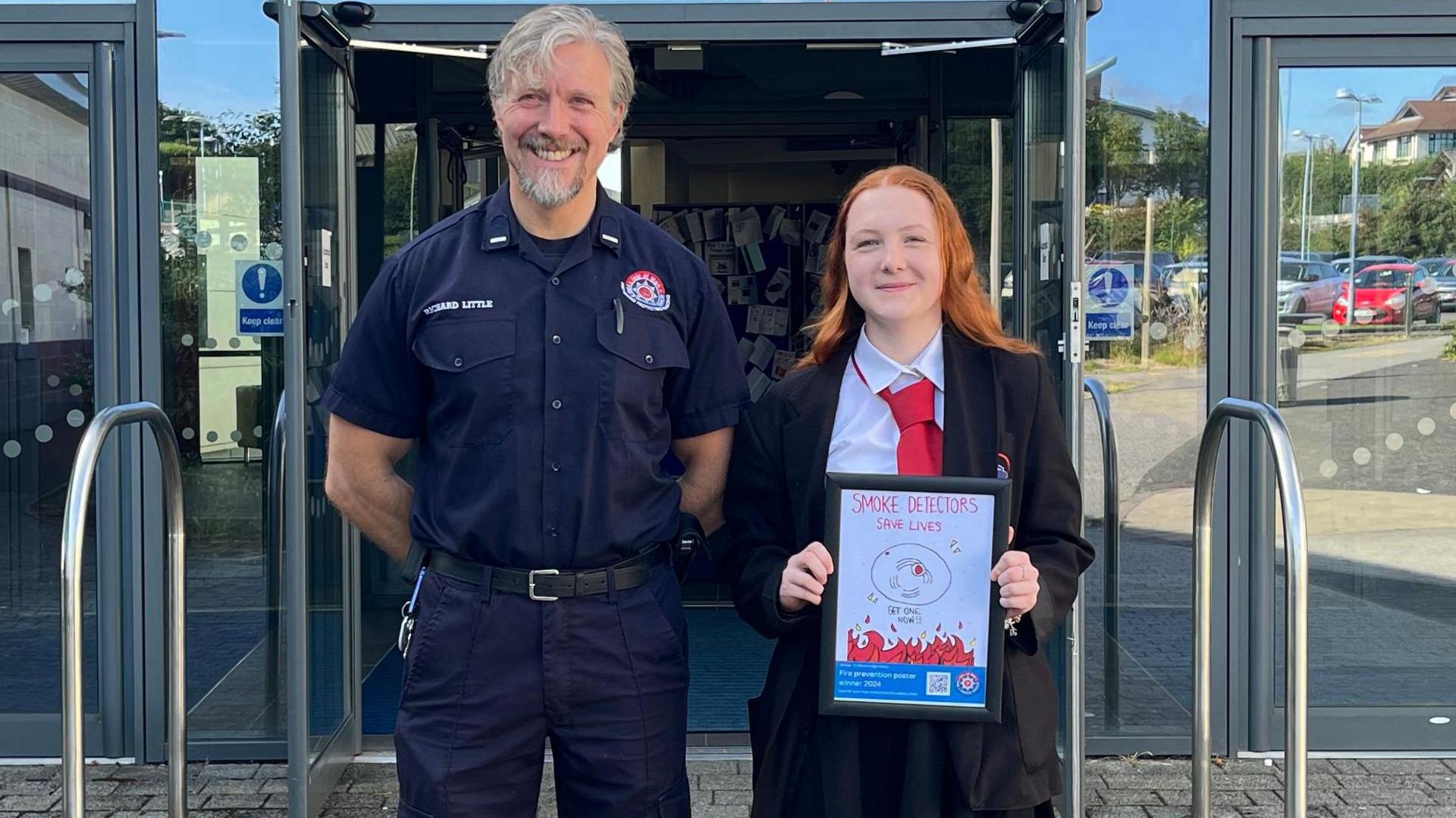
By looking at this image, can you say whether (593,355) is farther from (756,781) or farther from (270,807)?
(270,807)

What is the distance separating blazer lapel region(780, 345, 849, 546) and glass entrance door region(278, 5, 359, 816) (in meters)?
1.91

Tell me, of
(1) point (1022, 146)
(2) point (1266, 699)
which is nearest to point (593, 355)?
(1) point (1022, 146)

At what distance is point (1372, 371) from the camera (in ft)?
15.7

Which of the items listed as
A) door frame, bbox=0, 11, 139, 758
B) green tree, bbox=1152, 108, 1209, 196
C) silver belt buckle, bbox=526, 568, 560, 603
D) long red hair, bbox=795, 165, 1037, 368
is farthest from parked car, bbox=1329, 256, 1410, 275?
door frame, bbox=0, 11, 139, 758

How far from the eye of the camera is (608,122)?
96.4 inches

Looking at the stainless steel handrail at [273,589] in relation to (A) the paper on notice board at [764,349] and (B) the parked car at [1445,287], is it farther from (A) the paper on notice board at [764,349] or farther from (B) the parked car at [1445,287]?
(B) the parked car at [1445,287]

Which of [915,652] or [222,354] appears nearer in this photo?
[915,652]

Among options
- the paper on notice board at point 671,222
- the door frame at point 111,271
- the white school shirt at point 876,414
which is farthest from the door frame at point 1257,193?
the door frame at point 111,271

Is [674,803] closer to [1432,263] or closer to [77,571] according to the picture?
[77,571]

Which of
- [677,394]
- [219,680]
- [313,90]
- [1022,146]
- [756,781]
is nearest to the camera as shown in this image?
[756,781]

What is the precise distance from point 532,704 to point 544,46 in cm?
107

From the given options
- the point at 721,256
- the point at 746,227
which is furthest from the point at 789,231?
the point at 721,256

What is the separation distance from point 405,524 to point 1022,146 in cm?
254

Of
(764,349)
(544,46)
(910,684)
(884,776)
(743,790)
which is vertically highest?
(544,46)
